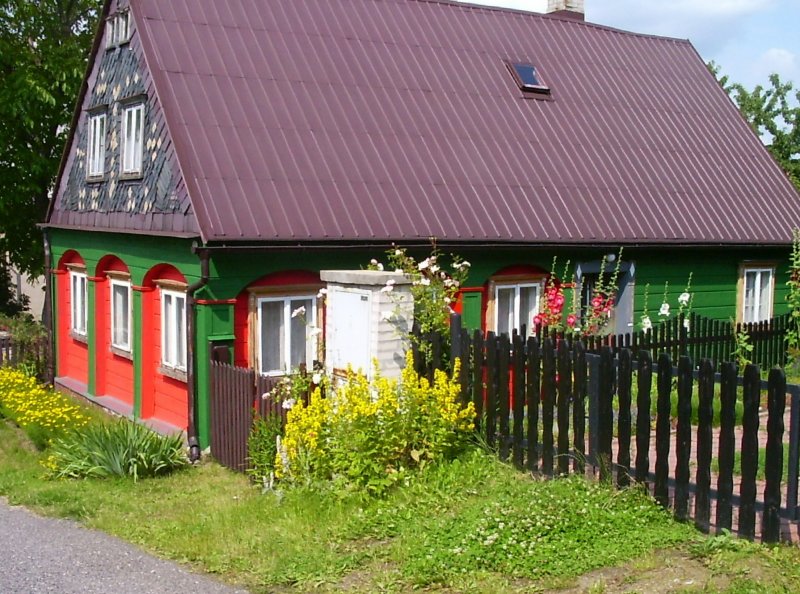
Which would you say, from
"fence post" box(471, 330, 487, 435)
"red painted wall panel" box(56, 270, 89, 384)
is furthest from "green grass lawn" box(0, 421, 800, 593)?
"red painted wall panel" box(56, 270, 89, 384)

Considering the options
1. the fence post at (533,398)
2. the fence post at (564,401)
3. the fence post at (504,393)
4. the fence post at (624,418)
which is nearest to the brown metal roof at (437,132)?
the fence post at (504,393)

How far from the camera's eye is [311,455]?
27.6ft

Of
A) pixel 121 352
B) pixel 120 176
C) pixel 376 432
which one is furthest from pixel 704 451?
pixel 121 352

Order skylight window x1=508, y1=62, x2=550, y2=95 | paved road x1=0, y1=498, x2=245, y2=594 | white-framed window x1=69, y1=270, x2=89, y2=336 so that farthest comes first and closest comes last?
skylight window x1=508, y1=62, x2=550, y2=95
white-framed window x1=69, y1=270, x2=89, y2=336
paved road x1=0, y1=498, x2=245, y2=594

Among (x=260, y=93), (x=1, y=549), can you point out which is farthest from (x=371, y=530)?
(x=260, y=93)

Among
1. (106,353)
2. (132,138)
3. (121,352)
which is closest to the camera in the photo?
(132,138)

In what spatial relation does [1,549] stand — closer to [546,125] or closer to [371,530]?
[371,530]

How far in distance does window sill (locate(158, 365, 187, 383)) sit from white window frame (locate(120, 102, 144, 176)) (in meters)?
2.71

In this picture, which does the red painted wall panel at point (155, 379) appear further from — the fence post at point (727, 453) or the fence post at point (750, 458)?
the fence post at point (750, 458)

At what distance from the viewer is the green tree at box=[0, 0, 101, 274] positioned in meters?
21.0

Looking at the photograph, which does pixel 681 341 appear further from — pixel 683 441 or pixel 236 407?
pixel 236 407

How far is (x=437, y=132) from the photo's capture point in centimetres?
1404

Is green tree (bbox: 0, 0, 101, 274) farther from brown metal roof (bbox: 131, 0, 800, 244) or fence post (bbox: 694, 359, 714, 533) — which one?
fence post (bbox: 694, 359, 714, 533)

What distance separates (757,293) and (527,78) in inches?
218
